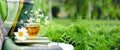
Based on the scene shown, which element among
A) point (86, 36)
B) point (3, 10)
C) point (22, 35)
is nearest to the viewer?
point (22, 35)

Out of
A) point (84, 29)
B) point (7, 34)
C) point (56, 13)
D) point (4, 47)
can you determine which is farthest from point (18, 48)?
point (56, 13)

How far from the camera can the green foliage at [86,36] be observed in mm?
3629

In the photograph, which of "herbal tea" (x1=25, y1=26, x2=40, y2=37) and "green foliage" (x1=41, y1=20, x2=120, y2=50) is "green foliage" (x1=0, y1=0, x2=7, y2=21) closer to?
"herbal tea" (x1=25, y1=26, x2=40, y2=37)

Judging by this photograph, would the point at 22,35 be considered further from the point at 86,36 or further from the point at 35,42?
the point at 86,36

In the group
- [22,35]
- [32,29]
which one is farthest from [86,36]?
[22,35]

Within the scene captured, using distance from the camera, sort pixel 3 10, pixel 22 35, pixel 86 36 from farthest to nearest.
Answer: pixel 86 36, pixel 3 10, pixel 22 35

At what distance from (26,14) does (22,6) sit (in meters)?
0.09

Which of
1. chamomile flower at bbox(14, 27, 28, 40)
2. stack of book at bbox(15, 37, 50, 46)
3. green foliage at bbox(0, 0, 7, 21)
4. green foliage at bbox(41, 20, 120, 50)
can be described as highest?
green foliage at bbox(0, 0, 7, 21)

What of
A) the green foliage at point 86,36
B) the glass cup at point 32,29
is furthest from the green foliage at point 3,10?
the green foliage at point 86,36

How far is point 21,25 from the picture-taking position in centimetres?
344

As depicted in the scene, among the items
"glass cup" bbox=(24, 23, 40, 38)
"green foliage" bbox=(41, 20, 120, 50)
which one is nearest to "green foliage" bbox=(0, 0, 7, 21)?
"glass cup" bbox=(24, 23, 40, 38)

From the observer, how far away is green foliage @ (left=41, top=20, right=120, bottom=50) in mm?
3629

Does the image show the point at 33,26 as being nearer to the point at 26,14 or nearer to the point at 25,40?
the point at 25,40

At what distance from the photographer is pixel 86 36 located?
12.0 feet
